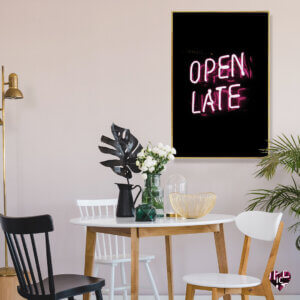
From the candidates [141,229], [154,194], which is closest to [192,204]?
[154,194]

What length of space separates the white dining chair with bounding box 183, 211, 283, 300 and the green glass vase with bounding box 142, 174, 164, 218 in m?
0.45

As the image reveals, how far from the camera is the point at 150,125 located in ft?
14.2

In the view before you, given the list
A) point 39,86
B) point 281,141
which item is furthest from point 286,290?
point 39,86

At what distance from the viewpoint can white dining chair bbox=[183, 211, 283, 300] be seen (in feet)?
8.96

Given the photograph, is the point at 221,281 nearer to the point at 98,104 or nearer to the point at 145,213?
the point at 145,213

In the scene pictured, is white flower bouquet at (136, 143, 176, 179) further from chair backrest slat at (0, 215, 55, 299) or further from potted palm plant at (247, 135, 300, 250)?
potted palm plant at (247, 135, 300, 250)

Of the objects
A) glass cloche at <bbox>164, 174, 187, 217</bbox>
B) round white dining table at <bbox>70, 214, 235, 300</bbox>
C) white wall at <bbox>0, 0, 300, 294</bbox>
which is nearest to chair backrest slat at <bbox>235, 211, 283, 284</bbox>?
round white dining table at <bbox>70, 214, 235, 300</bbox>

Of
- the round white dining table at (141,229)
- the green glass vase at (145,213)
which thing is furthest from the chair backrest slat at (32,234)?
the green glass vase at (145,213)

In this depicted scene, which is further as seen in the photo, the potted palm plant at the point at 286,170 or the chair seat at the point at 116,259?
the potted palm plant at the point at 286,170

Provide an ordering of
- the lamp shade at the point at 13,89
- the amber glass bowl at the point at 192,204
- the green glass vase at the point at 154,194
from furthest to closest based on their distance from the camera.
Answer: the lamp shade at the point at 13,89
the green glass vase at the point at 154,194
the amber glass bowl at the point at 192,204

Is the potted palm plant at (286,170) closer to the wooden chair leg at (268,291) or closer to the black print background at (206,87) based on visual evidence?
the black print background at (206,87)

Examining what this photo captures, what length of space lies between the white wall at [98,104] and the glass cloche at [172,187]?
11 centimetres

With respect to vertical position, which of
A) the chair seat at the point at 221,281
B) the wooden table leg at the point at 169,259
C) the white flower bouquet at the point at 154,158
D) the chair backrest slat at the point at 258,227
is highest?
the white flower bouquet at the point at 154,158

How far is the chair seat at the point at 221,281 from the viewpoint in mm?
2709
